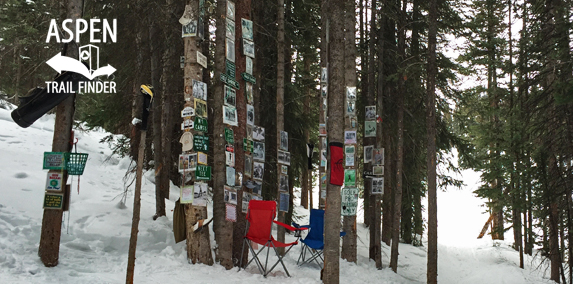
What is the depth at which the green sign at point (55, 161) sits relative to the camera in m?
6.17

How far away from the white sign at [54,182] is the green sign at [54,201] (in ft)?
0.32

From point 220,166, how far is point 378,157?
469 centimetres

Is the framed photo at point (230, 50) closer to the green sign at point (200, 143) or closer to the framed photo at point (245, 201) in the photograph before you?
the green sign at point (200, 143)

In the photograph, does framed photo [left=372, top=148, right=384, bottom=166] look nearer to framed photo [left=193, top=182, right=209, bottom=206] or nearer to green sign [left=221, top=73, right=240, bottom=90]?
green sign [left=221, top=73, right=240, bottom=90]

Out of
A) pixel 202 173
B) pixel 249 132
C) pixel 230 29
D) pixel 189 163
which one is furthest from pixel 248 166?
pixel 230 29

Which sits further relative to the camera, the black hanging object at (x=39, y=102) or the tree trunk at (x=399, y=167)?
the tree trunk at (x=399, y=167)

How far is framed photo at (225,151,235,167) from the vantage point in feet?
24.1

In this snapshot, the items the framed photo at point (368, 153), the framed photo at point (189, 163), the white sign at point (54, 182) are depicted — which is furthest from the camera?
the framed photo at point (368, 153)

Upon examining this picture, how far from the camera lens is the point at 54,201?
19.9 feet

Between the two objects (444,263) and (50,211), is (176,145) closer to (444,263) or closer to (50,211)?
(50,211)

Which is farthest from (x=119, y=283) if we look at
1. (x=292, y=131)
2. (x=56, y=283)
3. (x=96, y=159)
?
(x=96, y=159)

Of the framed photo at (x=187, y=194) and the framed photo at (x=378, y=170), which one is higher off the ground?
the framed photo at (x=378, y=170)

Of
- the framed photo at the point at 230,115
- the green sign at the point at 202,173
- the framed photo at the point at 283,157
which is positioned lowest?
the green sign at the point at 202,173

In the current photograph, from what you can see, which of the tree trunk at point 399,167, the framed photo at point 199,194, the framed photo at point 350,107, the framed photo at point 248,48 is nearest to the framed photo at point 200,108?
the framed photo at point 199,194
